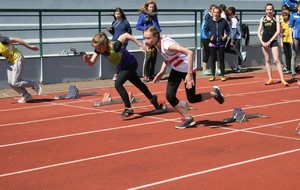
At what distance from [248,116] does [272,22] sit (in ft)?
18.1

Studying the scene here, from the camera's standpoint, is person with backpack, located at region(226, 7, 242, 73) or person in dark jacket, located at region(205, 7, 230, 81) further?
person with backpack, located at region(226, 7, 242, 73)

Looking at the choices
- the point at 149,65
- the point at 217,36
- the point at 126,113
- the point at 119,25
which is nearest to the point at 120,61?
the point at 126,113

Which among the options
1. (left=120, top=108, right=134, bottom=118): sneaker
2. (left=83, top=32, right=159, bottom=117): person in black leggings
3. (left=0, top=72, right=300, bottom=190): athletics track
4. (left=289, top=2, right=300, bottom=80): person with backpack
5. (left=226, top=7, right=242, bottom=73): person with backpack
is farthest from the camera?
(left=226, top=7, right=242, bottom=73): person with backpack

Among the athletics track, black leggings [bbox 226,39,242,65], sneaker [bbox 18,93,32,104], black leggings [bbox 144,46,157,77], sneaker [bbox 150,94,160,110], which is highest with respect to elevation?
black leggings [bbox 226,39,242,65]

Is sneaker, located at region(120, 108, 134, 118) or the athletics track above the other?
sneaker, located at region(120, 108, 134, 118)

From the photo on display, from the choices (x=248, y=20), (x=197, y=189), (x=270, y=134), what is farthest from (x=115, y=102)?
(x=248, y=20)

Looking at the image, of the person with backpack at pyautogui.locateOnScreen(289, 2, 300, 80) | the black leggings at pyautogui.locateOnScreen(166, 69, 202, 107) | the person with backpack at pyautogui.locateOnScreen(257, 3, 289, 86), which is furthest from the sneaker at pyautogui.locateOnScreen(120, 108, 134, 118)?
the person with backpack at pyautogui.locateOnScreen(289, 2, 300, 80)

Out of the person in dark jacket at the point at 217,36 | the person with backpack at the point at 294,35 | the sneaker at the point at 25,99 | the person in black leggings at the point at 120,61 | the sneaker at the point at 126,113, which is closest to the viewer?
the person in black leggings at the point at 120,61

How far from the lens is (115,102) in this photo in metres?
13.9

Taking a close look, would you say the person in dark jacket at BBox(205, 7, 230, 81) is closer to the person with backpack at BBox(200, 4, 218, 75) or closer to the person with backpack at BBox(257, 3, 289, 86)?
the person with backpack at BBox(200, 4, 218, 75)

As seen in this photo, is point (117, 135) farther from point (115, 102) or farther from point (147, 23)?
point (147, 23)

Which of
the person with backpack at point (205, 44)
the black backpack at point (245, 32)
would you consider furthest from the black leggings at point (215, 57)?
the black backpack at point (245, 32)

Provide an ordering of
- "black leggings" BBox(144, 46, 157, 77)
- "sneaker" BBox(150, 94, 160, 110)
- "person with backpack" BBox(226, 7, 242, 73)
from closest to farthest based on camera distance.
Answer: "sneaker" BBox(150, 94, 160, 110) < "black leggings" BBox(144, 46, 157, 77) < "person with backpack" BBox(226, 7, 242, 73)

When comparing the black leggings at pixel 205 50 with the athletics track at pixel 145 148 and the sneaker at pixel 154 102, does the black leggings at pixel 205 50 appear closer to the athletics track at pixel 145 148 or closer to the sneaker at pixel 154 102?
the athletics track at pixel 145 148
